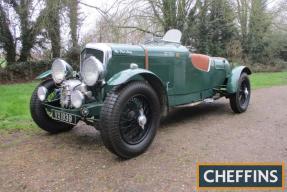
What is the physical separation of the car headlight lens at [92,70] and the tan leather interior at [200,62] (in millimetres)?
2016

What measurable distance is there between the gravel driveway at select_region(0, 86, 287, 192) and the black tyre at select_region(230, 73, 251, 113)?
400mm

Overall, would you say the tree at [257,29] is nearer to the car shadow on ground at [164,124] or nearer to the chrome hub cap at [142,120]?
the car shadow on ground at [164,124]

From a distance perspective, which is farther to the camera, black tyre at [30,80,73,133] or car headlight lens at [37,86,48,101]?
black tyre at [30,80,73,133]

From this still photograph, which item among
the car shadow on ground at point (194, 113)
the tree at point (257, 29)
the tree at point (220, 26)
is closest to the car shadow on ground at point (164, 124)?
the car shadow on ground at point (194, 113)

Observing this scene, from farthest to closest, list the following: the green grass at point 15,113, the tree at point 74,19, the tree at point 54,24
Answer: the tree at point 74,19 < the tree at point 54,24 < the green grass at point 15,113

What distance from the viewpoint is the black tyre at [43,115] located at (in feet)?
14.3

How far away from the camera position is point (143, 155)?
3660 mm

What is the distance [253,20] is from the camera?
65.2 ft

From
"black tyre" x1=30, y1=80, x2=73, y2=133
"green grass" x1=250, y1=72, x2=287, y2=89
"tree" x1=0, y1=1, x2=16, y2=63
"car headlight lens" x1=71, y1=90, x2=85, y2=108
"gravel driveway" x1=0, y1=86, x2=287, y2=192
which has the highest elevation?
"tree" x1=0, y1=1, x2=16, y2=63

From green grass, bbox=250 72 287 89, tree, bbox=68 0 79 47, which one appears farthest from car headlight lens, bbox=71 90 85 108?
tree, bbox=68 0 79 47

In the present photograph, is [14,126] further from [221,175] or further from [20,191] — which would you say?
[221,175]

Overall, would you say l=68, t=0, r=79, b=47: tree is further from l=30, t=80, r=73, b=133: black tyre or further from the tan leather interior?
→ l=30, t=80, r=73, b=133: black tyre

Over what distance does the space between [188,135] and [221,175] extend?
56.8 inches

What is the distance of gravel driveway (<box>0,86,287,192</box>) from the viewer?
116 inches
